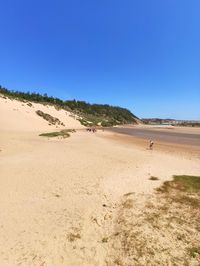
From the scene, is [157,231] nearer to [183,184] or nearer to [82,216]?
[82,216]

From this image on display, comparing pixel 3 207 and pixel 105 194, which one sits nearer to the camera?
pixel 3 207

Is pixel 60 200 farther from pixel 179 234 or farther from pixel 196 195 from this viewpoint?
pixel 196 195

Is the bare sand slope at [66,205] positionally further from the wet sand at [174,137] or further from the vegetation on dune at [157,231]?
the wet sand at [174,137]

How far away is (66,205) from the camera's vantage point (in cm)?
1030

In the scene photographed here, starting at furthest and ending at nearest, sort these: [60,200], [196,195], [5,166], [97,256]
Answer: [5,166]
[196,195]
[60,200]
[97,256]

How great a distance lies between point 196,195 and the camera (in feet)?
38.2

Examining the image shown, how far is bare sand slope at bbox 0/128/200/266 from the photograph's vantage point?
Answer: 6949 mm

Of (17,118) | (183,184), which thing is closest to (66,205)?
(183,184)

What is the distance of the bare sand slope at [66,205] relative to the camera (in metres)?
6.95

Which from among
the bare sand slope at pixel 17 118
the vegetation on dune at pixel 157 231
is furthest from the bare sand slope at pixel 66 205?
the bare sand slope at pixel 17 118

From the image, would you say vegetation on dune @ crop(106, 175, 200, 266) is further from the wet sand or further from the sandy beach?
the wet sand

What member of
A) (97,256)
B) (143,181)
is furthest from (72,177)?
(97,256)

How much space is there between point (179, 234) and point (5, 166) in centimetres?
1257

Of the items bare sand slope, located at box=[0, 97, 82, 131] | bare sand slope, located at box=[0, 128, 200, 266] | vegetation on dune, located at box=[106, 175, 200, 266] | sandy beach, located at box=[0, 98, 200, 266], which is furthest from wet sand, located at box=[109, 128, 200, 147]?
vegetation on dune, located at box=[106, 175, 200, 266]
